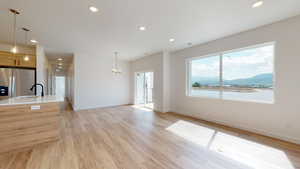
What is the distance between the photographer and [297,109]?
2652 millimetres

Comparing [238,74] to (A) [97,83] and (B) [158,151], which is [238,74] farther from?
(A) [97,83]

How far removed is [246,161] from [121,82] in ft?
21.5

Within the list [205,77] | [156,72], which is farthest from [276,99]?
[156,72]

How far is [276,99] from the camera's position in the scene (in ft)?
9.59

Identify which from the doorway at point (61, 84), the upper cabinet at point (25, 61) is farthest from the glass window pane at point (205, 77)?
the doorway at point (61, 84)

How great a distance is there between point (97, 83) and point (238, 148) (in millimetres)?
6245

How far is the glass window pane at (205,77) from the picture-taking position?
167 inches

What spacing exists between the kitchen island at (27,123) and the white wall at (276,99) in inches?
177

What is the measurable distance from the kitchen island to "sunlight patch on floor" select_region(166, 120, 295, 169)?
2.85 metres

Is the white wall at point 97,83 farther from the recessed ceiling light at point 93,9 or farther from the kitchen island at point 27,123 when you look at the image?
the recessed ceiling light at point 93,9

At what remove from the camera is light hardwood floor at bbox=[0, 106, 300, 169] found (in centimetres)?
195

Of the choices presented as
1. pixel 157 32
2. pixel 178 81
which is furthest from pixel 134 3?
pixel 178 81

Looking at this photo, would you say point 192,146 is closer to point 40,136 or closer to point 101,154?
point 101,154

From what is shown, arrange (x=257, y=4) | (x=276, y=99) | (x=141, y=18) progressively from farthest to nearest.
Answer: (x=276, y=99), (x=141, y=18), (x=257, y=4)
